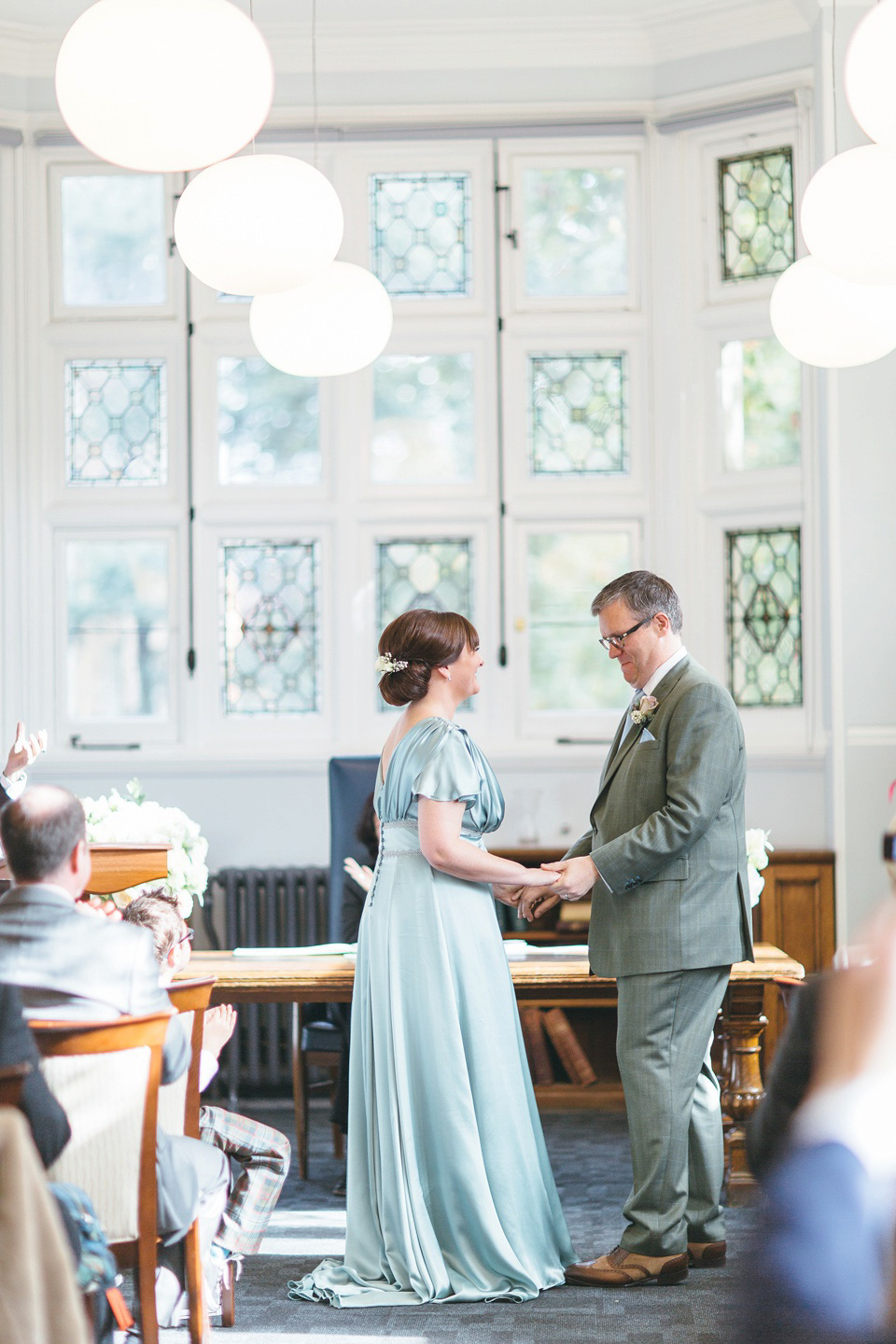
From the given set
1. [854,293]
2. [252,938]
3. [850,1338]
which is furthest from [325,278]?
[850,1338]

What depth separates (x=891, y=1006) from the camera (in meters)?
1.61

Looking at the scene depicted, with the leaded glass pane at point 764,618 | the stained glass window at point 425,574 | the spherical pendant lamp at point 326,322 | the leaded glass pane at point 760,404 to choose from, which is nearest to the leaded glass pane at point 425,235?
the stained glass window at point 425,574

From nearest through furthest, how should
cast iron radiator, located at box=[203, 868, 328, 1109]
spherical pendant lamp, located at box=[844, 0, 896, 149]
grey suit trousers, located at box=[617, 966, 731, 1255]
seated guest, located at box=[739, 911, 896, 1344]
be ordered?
seated guest, located at box=[739, 911, 896, 1344] < spherical pendant lamp, located at box=[844, 0, 896, 149] < grey suit trousers, located at box=[617, 966, 731, 1255] < cast iron radiator, located at box=[203, 868, 328, 1109]

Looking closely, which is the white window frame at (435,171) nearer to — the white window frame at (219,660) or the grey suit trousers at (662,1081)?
the white window frame at (219,660)

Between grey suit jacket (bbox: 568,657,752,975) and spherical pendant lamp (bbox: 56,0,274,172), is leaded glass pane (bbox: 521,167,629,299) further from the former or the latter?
spherical pendant lamp (bbox: 56,0,274,172)

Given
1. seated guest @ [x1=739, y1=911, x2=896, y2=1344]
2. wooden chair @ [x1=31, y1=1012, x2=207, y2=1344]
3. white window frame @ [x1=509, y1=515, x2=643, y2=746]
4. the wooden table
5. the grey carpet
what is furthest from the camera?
white window frame @ [x1=509, y1=515, x2=643, y2=746]

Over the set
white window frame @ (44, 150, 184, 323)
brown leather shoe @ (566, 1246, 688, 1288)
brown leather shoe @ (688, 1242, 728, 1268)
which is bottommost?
brown leather shoe @ (688, 1242, 728, 1268)

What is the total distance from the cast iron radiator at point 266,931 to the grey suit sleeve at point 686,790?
2.57m

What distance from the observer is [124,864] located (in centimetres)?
336

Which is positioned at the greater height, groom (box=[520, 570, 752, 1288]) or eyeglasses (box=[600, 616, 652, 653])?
eyeglasses (box=[600, 616, 652, 653])

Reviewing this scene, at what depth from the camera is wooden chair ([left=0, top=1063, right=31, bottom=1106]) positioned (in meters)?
2.02

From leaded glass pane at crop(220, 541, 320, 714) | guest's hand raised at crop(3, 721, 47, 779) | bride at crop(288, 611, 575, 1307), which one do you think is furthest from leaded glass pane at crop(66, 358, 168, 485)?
bride at crop(288, 611, 575, 1307)

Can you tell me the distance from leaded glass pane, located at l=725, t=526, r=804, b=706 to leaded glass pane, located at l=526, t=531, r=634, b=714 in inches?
19.3

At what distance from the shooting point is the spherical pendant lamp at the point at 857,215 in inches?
128
